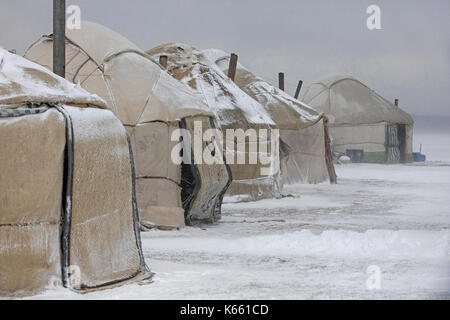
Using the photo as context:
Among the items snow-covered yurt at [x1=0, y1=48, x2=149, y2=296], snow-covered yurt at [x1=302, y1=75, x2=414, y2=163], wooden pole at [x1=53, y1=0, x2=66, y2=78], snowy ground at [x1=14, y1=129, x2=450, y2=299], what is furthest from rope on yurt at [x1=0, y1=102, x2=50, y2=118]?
snow-covered yurt at [x1=302, y1=75, x2=414, y2=163]

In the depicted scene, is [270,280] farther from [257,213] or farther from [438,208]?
[438,208]

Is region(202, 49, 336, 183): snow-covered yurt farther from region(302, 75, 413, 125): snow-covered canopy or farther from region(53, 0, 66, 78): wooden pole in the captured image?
region(302, 75, 413, 125): snow-covered canopy

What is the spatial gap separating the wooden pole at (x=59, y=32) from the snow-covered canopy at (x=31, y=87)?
233 cm

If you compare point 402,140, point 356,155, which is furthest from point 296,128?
point 402,140

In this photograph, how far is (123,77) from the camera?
9.00 meters

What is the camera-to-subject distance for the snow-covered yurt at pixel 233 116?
39.0ft

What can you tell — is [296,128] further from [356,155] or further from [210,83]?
[356,155]

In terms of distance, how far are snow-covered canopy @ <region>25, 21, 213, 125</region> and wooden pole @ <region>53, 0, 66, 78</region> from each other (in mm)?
872

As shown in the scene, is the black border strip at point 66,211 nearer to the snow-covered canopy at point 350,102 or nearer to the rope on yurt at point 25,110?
the rope on yurt at point 25,110

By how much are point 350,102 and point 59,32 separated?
17674 millimetres

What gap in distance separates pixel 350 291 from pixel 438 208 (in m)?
6.39

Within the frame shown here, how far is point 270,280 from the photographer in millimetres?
5414
